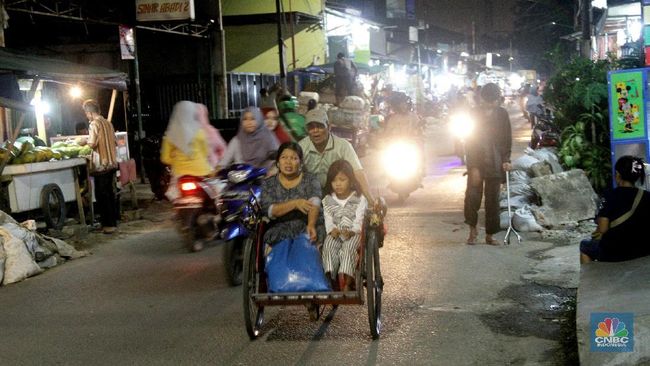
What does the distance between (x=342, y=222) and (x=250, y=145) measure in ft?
10.2

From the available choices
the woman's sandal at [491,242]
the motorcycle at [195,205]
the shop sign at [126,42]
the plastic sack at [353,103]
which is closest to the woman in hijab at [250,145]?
A: the motorcycle at [195,205]

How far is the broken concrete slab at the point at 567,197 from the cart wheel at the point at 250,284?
571 centimetres

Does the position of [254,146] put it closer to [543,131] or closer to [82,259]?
[82,259]

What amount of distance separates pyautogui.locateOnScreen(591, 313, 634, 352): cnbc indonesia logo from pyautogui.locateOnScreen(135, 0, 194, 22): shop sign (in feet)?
47.9

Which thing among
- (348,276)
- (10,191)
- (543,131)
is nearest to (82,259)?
→ (10,191)

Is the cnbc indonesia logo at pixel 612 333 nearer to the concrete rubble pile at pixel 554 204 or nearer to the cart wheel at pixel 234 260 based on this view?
the cart wheel at pixel 234 260

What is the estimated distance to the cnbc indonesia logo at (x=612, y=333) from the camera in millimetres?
4750

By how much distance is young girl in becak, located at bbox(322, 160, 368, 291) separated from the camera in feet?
18.8

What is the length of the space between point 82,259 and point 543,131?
37.3 feet

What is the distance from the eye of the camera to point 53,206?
37.0 ft

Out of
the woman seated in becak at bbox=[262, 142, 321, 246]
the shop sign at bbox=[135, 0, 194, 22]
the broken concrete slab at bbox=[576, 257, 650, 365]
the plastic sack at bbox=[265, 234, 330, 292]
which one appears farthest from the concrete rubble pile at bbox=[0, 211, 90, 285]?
the shop sign at bbox=[135, 0, 194, 22]

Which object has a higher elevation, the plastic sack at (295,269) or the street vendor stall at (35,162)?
the street vendor stall at (35,162)

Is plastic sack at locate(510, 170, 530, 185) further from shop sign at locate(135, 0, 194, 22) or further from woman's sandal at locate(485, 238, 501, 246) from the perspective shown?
shop sign at locate(135, 0, 194, 22)

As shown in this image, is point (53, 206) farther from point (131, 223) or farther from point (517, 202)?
point (517, 202)
